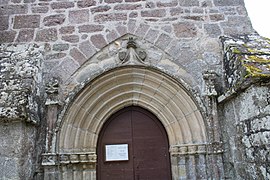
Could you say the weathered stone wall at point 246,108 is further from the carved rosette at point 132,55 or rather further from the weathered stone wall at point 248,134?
the carved rosette at point 132,55

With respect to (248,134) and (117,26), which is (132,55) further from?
(248,134)

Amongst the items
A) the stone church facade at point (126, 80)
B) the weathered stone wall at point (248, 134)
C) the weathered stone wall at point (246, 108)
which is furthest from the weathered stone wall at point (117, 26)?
the weathered stone wall at point (248, 134)

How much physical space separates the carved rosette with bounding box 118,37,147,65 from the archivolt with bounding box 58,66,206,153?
0.10 m

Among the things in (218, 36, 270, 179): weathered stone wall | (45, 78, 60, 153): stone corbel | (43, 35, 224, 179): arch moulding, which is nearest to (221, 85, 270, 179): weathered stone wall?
(218, 36, 270, 179): weathered stone wall

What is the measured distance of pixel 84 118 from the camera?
343 centimetres

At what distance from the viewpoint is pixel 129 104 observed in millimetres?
3672

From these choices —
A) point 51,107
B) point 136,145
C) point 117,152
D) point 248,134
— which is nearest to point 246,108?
point 248,134

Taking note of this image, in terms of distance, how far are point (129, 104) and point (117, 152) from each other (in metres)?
0.71

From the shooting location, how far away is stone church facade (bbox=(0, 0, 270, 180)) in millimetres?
2904

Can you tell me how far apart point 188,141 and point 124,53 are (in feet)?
4.96

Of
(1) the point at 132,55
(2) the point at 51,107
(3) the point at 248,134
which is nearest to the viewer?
(3) the point at 248,134

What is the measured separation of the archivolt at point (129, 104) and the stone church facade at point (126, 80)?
1 centimetres

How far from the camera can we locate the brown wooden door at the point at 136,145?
3.47 m

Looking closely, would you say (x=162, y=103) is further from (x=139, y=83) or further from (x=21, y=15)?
(x=21, y=15)
